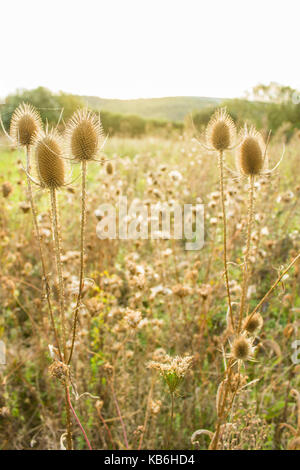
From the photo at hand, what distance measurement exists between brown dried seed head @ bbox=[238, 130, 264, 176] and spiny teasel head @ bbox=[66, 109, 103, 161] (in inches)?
21.7

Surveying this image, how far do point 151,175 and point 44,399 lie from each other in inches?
91.1

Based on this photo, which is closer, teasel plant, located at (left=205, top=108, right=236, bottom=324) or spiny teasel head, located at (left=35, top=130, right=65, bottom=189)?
spiny teasel head, located at (left=35, top=130, right=65, bottom=189)

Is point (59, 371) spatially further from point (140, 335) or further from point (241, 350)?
Answer: point (140, 335)

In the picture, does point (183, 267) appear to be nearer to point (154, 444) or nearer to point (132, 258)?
point (132, 258)

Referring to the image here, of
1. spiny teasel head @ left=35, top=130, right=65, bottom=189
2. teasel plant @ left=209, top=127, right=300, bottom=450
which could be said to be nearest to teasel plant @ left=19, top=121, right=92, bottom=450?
spiny teasel head @ left=35, top=130, right=65, bottom=189

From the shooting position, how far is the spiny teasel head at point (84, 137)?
1.22m

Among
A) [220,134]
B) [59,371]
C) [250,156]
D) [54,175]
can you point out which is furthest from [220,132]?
[59,371]

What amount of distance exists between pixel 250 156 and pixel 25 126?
867mm

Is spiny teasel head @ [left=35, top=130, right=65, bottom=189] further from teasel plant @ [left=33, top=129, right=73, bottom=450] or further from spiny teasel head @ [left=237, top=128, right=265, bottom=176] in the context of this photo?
spiny teasel head @ [left=237, top=128, right=265, bottom=176]

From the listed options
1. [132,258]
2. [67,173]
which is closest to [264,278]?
[132,258]

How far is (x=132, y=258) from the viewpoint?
258 cm

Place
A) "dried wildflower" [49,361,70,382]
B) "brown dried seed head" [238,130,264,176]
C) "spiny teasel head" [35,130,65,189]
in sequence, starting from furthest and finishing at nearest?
"brown dried seed head" [238,130,264,176] → "spiny teasel head" [35,130,65,189] → "dried wildflower" [49,361,70,382]

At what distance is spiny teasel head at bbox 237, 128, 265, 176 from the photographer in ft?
4.27

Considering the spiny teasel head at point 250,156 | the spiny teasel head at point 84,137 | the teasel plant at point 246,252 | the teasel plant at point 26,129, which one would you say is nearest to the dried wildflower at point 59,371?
the teasel plant at point 26,129
